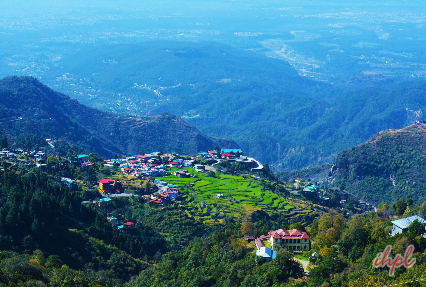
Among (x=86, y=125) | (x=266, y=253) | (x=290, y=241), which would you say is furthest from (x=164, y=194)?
(x=86, y=125)

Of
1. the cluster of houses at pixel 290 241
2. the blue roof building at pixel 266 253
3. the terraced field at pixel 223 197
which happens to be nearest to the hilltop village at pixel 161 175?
the terraced field at pixel 223 197

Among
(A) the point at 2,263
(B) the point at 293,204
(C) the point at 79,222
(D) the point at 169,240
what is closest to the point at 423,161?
(B) the point at 293,204

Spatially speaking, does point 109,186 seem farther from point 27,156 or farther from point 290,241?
point 290,241

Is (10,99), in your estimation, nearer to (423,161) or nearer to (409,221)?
(423,161)

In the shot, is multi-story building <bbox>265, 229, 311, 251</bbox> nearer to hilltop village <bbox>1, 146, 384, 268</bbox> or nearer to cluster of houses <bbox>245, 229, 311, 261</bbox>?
cluster of houses <bbox>245, 229, 311, 261</bbox>

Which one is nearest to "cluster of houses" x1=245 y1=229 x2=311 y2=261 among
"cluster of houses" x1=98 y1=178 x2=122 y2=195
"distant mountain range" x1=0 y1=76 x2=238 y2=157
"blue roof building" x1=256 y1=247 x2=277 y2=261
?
"blue roof building" x1=256 y1=247 x2=277 y2=261

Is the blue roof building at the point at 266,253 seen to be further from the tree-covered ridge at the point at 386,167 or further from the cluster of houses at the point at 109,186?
the tree-covered ridge at the point at 386,167
